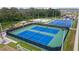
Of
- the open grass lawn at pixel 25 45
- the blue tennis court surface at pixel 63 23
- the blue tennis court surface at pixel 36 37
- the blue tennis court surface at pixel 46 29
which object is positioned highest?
the blue tennis court surface at pixel 63 23

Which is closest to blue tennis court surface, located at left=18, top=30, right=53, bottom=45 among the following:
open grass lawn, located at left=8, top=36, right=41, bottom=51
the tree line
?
open grass lawn, located at left=8, top=36, right=41, bottom=51

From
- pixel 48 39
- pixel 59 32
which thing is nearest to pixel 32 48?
pixel 48 39

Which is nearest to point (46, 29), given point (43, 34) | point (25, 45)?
point (43, 34)

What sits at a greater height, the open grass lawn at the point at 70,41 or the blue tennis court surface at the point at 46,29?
the blue tennis court surface at the point at 46,29

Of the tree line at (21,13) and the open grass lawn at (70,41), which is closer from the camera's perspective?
the open grass lawn at (70,41)

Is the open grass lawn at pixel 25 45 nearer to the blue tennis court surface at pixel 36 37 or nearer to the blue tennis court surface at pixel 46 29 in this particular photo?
the blue tennis court surface at pixel 36 37

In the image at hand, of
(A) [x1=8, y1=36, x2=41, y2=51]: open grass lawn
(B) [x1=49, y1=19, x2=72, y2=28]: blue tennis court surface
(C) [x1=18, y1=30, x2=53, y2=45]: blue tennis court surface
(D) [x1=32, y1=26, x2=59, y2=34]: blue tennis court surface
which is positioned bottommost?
(A) [x1=8, y1=36, x2=41, y2=51]: open grass lawn

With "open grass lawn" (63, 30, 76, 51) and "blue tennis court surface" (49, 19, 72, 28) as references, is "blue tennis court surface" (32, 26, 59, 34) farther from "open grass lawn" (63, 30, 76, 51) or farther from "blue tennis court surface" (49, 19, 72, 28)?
"open grass lawn" (63, 30, 76, 51)

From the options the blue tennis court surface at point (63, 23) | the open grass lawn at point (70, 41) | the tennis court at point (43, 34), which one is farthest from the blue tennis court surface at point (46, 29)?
the open grass lawn at point (70, 41)
